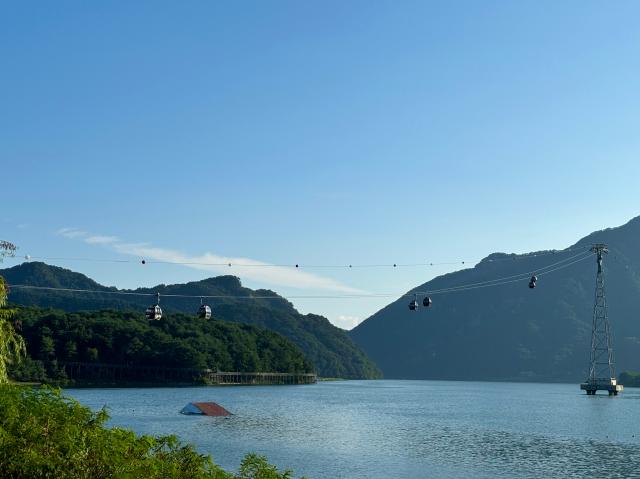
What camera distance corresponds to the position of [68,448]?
17.8 metres

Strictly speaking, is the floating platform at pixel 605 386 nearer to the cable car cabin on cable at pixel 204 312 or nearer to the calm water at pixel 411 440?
the calm water at pixel 411 440

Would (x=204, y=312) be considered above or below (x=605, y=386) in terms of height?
above

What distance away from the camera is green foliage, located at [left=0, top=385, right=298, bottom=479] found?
56.9 feet

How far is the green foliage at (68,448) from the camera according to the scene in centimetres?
1733

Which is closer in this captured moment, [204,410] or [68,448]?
[68,448]

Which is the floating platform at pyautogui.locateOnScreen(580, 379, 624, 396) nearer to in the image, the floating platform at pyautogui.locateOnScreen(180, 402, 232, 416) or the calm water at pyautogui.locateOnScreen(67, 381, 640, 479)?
the calm water at pyautogui.locateOnScreen(67, 381, 640, 479)

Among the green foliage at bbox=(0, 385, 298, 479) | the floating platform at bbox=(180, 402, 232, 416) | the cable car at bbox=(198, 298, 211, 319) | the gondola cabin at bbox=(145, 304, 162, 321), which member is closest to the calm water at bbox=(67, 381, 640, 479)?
the floating platform at bbox=(180, 402, 232, 416)

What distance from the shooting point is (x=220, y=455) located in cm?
6562

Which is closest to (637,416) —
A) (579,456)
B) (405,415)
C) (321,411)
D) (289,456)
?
(405,415)

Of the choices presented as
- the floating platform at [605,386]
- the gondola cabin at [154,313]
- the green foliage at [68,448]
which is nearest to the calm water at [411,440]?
the gondola cabin at [154,313]

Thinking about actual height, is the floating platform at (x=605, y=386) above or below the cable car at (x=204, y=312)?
below

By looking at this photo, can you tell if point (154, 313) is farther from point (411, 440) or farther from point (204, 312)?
point (411, 440)

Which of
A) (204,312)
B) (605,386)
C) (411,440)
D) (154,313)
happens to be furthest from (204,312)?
(605,386)

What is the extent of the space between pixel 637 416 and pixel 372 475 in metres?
90.3
